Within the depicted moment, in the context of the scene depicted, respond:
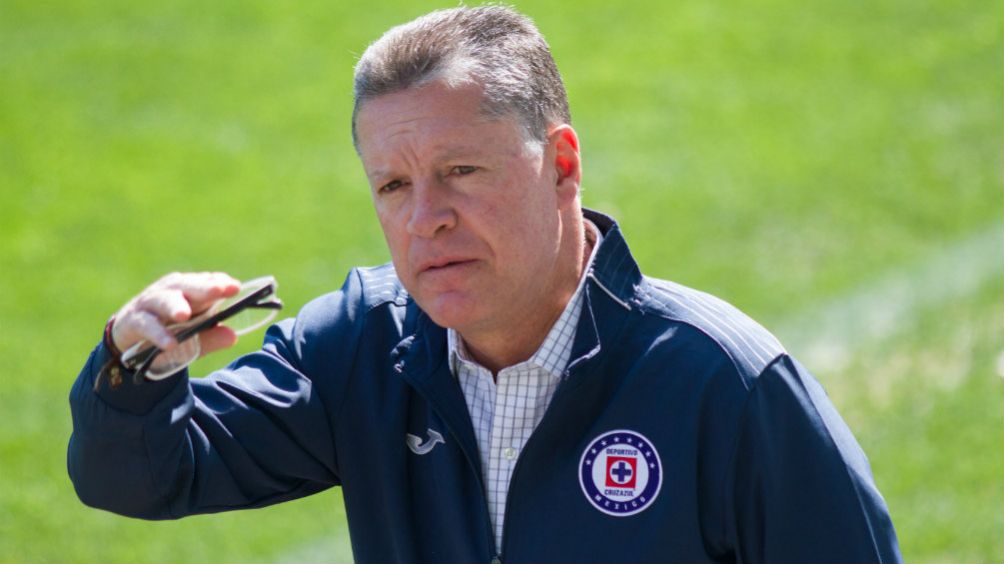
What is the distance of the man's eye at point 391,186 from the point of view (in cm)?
293

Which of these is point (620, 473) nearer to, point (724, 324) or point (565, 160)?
point (724, 324)

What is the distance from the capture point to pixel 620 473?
2844 millimetres

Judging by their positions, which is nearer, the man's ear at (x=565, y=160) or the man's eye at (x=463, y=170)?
the man's eye at (x=463, y=170)

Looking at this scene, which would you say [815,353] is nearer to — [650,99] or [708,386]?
[650,99]

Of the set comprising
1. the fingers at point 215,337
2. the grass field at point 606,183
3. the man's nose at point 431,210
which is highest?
the grass field at point 606,183

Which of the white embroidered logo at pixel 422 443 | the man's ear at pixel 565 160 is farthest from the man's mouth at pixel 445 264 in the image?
the white embroidered logo at pixel 422 443

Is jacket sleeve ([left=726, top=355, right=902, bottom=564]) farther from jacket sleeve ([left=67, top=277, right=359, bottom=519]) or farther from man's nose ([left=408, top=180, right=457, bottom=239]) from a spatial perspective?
jacket sleeve ([left=67, top=277, right=359, bottom=519])

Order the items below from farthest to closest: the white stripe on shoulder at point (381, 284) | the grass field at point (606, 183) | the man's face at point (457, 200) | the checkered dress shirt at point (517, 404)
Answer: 1. the grass field at point (606, 183)
2. the white stripe on shoulder at point (381, 284)
3. the checkered dress shirt at point (517, 404)
4. the man's face at point (457, 200)

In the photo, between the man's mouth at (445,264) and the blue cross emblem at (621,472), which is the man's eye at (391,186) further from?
the blue cross emblem at (621,472)

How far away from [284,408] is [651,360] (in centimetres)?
80

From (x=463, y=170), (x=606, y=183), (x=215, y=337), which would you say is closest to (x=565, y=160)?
(x=463, y=170)

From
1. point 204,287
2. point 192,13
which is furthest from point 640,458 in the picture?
point 192,13

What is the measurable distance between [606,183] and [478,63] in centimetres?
755

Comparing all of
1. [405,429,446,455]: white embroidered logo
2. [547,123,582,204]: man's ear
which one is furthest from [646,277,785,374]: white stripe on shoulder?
[405,429,446,455]: white embroidered logo
